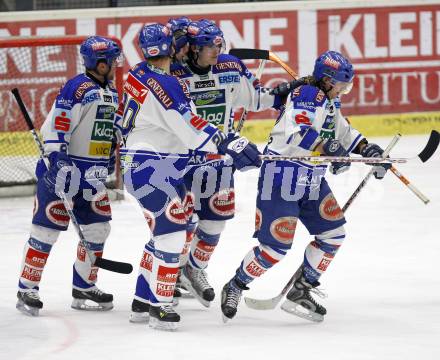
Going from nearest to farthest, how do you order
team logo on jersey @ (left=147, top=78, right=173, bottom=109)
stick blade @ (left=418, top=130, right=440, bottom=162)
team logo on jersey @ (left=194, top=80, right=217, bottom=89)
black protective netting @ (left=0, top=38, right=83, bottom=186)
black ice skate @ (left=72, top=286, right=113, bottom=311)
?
team logo on jersey @ (left=147, top=78, right=173, bottom=109)
stick blade @ (left=418, top=130, right=440, bottom=162)
black ice skate @ (left=72, top=286, right=113, bottom=311)
team logo on jersey @ (left=194, top=80, right=217, bottom=89)
black protective netting @ (left=0, top=38, right=83, bottom=186)

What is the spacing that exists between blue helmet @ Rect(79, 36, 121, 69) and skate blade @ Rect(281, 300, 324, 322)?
53.0 inches

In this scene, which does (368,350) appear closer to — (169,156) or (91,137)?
(169,156)

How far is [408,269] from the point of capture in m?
6.02

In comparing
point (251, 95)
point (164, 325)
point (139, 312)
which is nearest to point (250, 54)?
point (251, 95)

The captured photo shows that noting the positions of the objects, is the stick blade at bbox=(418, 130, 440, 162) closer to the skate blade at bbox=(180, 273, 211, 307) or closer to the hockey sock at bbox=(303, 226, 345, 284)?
the hockey sock at bbox=(303, 226, 345, 284)

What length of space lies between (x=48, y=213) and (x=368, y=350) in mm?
1599

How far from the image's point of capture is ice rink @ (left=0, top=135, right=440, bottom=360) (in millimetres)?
4531

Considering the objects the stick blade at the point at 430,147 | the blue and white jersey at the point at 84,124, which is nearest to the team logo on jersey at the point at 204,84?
the blue and white jersey at the point at 84,124

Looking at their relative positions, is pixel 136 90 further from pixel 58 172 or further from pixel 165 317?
pixel 165 317

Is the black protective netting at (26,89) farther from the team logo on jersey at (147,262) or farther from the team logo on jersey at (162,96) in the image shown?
the team logo on jersey at (162,96)

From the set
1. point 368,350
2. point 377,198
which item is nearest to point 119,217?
point 377,198

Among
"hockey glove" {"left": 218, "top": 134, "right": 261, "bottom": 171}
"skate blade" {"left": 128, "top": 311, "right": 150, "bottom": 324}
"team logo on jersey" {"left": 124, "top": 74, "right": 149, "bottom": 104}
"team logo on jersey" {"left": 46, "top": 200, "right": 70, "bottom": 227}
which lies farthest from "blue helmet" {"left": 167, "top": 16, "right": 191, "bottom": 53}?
"skate blade" {"left": 128, "top": 311, "right": 150, "bottom": 324}

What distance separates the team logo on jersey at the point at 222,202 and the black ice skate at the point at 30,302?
36.3 inches

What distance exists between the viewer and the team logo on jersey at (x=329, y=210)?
16.4 feet
